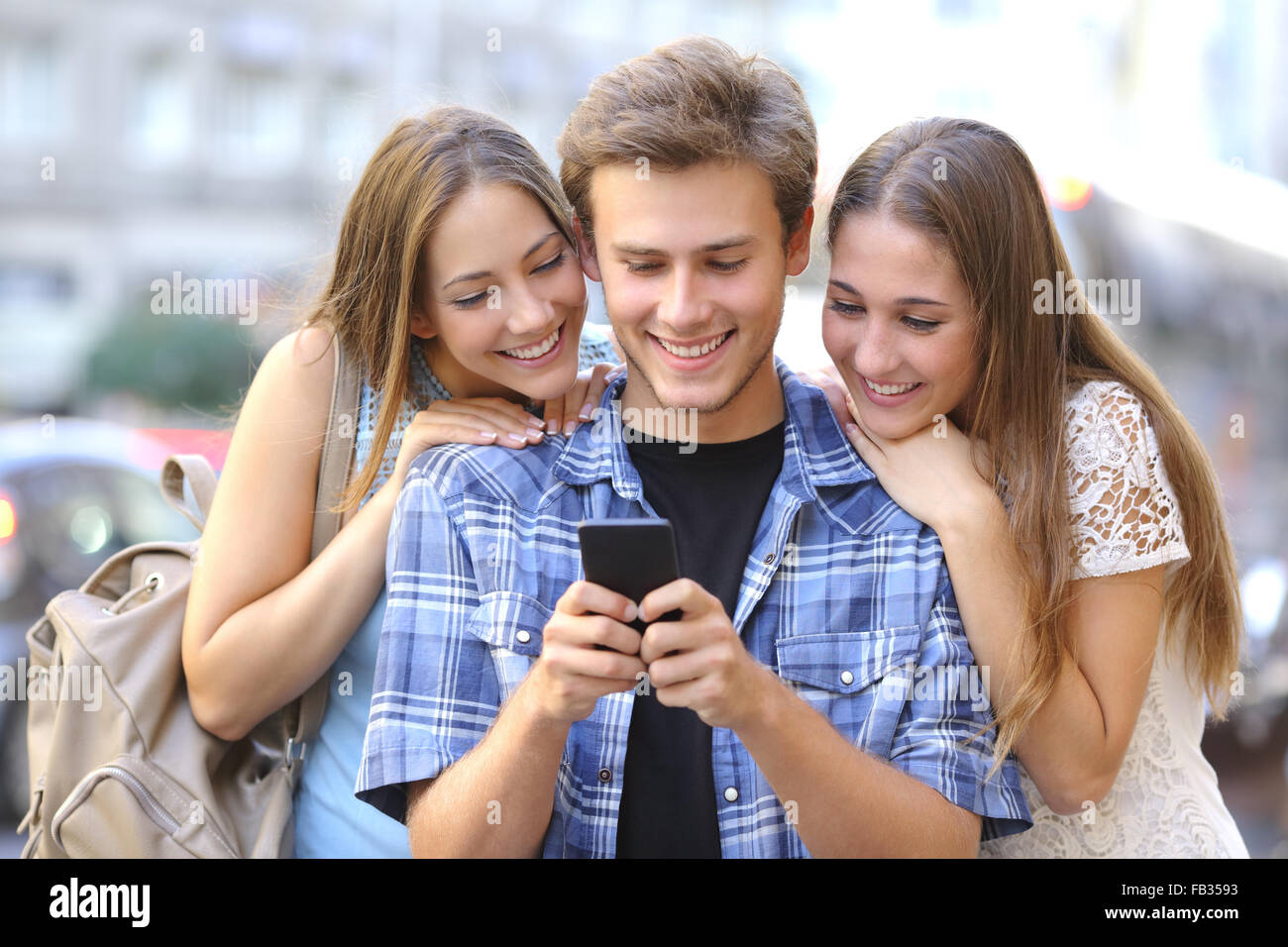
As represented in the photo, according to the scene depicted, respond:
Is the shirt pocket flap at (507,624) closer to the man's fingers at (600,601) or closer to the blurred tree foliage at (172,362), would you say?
the man's fingers at (600,601)

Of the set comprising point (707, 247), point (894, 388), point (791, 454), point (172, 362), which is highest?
point (172, 362)

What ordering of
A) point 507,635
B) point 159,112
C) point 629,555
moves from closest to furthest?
point 629,555, point 507,635, point 159,112

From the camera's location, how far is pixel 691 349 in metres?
2.43

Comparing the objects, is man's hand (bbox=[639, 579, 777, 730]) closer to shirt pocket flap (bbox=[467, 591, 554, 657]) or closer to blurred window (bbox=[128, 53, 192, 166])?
shirt pocket flap (bbox=[467, 591, 554, 657])

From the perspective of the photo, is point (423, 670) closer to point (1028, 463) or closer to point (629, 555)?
point (629, 555)

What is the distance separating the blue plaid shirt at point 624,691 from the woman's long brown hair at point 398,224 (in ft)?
1.08

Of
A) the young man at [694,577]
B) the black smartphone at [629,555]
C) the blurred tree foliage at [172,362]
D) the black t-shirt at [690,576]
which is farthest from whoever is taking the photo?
the blurred tree foliage at [172,362]

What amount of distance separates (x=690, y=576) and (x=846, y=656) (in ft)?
1.12

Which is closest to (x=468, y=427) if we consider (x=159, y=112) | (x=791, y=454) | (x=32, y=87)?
(x=791, y=454)

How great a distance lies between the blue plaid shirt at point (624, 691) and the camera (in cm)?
225

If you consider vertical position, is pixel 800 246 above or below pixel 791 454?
above

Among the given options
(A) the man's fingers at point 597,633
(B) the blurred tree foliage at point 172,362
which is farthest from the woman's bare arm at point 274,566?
(B) the blurred tree foliage at point 172,362
